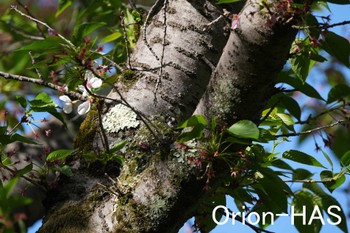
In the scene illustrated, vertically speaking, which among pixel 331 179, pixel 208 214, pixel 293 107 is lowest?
pixel 208 214

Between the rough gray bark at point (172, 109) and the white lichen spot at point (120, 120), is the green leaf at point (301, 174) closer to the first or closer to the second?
the rough gray bark at point (172, 109)

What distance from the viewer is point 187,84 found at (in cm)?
153

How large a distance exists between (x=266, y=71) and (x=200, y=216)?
20.0 inches

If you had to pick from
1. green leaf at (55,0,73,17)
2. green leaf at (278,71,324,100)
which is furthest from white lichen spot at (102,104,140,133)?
green leaf at (55,0,73,17)

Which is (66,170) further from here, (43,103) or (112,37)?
(112,37)

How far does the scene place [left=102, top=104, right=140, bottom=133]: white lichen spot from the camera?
1.48 m

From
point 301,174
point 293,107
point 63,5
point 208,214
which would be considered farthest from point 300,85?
point 63,5

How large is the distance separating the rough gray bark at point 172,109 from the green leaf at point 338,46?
0.50ft

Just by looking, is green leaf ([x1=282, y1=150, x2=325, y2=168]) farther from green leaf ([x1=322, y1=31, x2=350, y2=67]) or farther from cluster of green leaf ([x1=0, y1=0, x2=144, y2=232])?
cluster of green leaf ([x1=0, y1=0, x2=144, y2=232])

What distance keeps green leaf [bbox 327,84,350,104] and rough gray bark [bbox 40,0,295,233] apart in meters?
0.24

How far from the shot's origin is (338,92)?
1.42 m

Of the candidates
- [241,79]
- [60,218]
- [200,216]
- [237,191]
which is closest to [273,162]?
[237,191]

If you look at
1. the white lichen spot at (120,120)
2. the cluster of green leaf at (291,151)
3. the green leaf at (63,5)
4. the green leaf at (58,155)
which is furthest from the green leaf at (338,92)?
the green leaf at (63,5)

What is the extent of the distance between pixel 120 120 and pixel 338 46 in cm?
52
